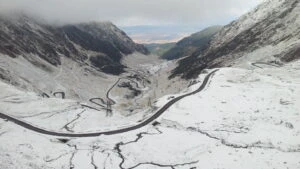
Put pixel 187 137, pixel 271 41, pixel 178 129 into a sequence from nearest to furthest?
pixel 187 137, pixel 178 129, pixel 271 41

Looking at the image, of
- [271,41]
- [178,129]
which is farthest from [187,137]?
[271,41]

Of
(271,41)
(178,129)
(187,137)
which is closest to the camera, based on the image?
(187,137)

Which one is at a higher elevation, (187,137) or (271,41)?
(271,41)

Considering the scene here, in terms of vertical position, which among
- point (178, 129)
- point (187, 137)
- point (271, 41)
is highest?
point (271, 41)

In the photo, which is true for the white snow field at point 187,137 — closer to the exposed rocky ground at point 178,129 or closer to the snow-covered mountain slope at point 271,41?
the exposed rocky ground at point 178,129

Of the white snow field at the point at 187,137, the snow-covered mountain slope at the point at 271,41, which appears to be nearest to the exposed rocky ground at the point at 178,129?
the white snow field at the point at 187,137

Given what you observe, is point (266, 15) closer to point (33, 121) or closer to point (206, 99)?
point (206, 99)

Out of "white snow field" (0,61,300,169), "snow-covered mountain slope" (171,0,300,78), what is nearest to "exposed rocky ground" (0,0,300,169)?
"white snow field" (0,61,300,169)

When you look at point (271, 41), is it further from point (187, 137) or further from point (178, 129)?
point (187, 137)

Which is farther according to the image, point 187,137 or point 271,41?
point 271,41
